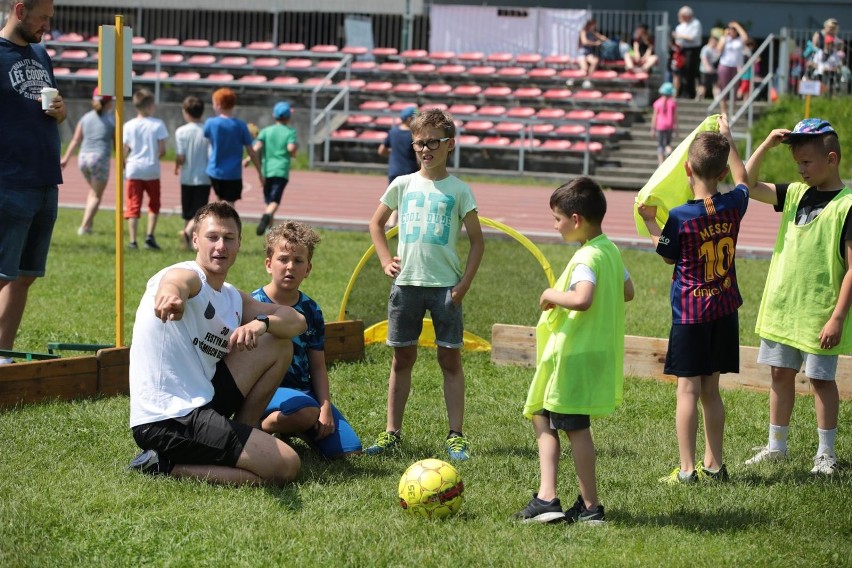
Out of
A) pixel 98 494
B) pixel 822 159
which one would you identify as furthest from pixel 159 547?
pixel 822 159

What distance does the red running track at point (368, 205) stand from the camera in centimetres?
1820

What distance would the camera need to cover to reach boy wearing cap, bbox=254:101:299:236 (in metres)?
16.1

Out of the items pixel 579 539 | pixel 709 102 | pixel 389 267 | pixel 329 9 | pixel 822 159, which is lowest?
pixel 579 539

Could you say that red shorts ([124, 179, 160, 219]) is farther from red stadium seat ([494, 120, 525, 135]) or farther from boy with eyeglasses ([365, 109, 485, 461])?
red stadium seat ([494, 120, 525, 135])

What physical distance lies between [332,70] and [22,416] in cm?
2807

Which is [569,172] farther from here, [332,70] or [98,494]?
[98,494]

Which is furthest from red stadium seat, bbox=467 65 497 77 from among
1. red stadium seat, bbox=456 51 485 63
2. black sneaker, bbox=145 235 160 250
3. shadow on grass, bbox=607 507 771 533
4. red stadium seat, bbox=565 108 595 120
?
shadow on grass, bbox=607 507 771 533

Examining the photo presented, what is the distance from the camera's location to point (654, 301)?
11.9 metres

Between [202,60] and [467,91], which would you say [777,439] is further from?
[202,60]

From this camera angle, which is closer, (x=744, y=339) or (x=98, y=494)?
(x=98, y=494)

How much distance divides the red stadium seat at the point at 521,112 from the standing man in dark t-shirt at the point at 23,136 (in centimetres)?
2421

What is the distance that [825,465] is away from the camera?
6.29m

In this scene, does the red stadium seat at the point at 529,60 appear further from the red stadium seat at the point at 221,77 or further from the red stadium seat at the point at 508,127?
the red stadium seat at the point at 221,77

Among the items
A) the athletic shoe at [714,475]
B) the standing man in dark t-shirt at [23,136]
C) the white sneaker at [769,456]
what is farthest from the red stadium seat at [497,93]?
the athletic shoe at [714,475]
